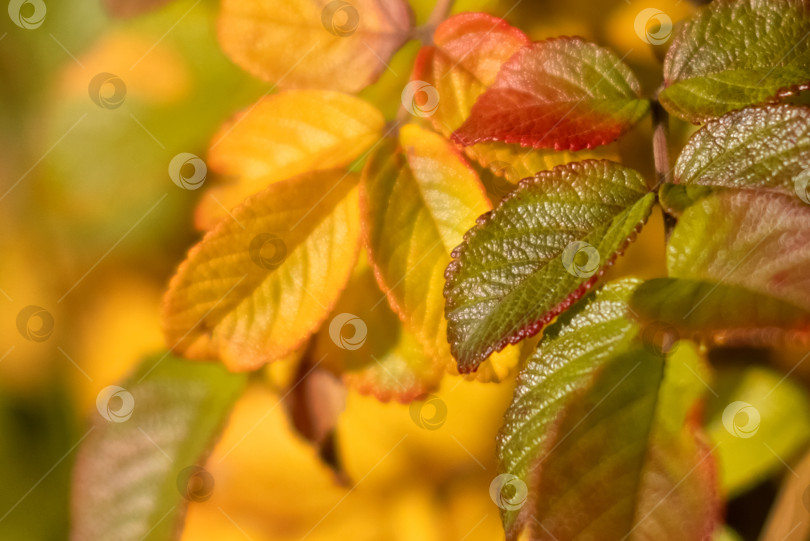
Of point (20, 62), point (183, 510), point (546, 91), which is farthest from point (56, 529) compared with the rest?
point (546, 91)

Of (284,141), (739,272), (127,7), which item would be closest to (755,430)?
(739,272)

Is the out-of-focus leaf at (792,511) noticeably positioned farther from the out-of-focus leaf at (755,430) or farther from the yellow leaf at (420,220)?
the yellow leaf at (420,220)

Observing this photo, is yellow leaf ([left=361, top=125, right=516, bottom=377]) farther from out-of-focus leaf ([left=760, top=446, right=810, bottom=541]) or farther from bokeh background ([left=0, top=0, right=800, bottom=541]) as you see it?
out-of-focus leaf ([left=760, top=446, right=810, bottom=541])

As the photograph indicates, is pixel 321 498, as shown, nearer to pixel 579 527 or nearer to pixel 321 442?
pixel 321 442

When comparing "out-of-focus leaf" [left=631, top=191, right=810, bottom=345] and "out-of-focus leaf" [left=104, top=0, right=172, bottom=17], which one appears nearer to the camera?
"out-of-focus leaf" [left=631, top=191, right=810, bottom=345]

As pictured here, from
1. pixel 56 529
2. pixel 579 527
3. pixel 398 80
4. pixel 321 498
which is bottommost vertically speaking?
pixel 56 529

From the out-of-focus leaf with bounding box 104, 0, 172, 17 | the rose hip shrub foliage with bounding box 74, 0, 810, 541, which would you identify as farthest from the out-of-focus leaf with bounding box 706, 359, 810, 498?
the out-of-focus leaf with bounding box 104, 0, 172, 17

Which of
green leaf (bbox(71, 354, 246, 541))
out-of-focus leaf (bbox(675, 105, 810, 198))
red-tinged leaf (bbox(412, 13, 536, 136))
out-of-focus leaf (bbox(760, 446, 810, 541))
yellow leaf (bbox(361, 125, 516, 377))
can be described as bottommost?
green leaf (bbox(71, 354, 246, 541))
